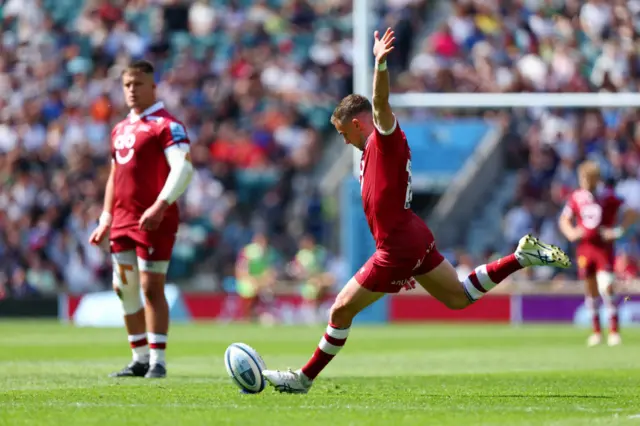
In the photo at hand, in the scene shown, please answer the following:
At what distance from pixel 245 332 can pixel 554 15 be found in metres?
7.47

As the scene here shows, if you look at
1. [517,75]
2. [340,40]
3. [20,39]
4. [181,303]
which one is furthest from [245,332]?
[20,39]

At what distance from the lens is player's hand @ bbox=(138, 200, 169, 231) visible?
9.55 m

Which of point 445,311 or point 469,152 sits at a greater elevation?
point 469,152

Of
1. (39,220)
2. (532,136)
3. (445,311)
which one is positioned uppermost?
(532,136)

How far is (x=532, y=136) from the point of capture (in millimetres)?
24969

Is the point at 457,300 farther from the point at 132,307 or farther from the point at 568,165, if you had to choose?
the point at 568,165

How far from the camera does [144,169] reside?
10062 mm

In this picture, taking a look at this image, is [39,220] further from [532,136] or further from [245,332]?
[532,136]

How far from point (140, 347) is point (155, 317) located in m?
0.43

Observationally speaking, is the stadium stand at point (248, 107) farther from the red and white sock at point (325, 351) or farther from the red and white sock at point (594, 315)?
the red and white sock at point (325, 351)

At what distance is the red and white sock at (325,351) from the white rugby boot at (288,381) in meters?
0.04

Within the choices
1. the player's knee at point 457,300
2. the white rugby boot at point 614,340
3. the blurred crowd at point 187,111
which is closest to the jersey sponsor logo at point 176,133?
the player's knee at point 457,300

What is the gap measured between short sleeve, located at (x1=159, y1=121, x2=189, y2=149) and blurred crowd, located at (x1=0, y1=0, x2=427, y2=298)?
15.0 meters

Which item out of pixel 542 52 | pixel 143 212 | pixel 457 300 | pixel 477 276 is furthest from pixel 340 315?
pixel 542 52
